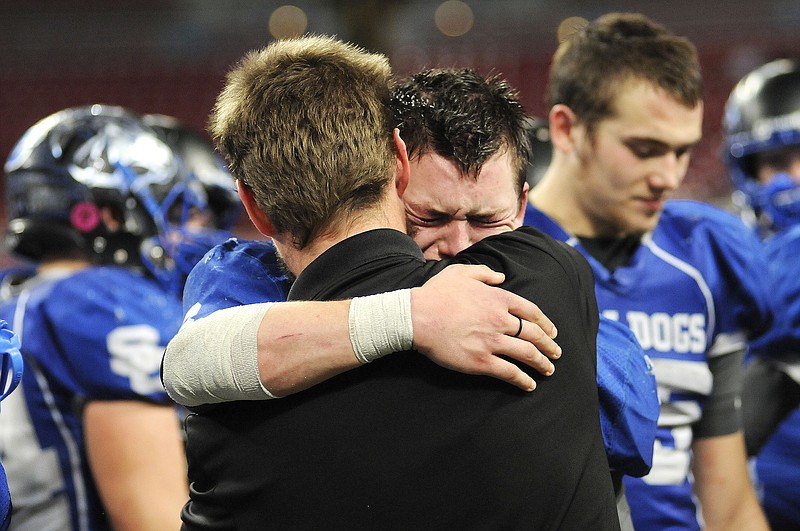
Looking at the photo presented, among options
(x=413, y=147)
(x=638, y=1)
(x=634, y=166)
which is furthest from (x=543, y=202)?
(x=638, y=1)

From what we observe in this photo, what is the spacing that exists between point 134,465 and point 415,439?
1.07 meters

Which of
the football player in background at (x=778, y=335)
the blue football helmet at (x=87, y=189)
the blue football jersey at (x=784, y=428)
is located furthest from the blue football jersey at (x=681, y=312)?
the blue football helmet at (x=87, y=189)

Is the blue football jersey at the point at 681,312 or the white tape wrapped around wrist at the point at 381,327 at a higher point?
the white tape wrapped around wrist at the point at 381,327

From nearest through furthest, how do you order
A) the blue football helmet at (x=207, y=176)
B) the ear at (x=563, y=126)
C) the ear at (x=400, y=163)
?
1. the ear at (x=400, y=163)
2. the ear at (x=563, y=126)
3. the blue football helmet at (x=207, y=176)

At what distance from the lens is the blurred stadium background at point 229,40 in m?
14.1

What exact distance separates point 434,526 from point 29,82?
47.8 feet

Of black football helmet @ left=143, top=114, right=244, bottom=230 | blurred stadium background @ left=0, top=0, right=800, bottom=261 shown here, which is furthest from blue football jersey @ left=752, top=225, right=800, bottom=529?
blurred stadium background @ left=0, top=0, right=800, bottom=261

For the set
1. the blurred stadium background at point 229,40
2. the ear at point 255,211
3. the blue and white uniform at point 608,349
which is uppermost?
the ear at point 255,211

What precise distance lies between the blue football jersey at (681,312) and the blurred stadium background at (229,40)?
11711mm

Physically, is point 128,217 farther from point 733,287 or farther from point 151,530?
point 733,287

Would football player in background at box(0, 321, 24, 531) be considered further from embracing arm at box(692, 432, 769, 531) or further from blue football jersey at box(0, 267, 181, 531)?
embracing arm at box(692, 432, 769, 531)

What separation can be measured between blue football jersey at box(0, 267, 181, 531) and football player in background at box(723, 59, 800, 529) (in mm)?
1599

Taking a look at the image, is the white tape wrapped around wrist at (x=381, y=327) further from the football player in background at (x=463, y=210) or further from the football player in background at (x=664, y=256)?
the football player in background at (x=664, y=256)

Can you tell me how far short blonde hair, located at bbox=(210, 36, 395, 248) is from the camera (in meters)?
1.24
